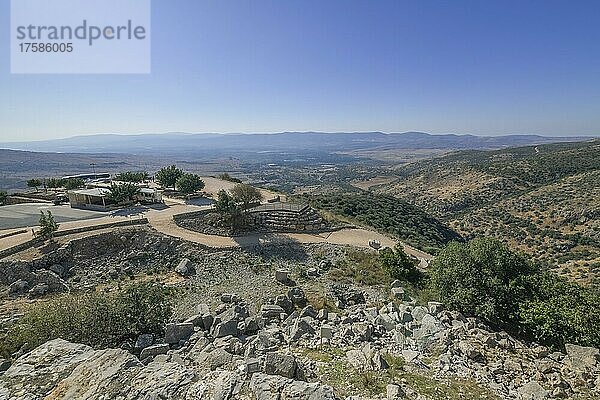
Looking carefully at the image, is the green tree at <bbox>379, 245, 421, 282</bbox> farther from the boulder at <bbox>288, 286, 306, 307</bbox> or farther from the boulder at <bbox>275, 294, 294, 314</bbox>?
the boulder at <bbox>275, 294, 294, 314</bbox>

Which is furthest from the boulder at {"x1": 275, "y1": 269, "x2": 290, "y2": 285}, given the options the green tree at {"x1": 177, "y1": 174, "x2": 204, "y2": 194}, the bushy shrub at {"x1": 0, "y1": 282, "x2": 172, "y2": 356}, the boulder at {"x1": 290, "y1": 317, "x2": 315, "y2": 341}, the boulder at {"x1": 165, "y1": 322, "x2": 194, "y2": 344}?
the green tree at {"x1": 177, "y1": 174, "x2": 204, "y2": 194}

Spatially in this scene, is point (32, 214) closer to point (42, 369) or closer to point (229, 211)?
point (229, 211)

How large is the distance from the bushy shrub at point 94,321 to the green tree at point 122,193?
60.2 feet

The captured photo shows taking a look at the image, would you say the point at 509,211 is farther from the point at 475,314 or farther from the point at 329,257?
the point at 475,314

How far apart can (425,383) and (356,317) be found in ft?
17.9

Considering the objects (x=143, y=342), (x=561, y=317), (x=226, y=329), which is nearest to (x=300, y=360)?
(x=226, y=329)

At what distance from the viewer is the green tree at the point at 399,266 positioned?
20641mm

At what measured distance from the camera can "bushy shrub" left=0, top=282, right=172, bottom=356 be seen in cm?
1230

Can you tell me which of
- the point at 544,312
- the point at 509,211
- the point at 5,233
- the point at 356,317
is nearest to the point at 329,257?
the point at 356,317

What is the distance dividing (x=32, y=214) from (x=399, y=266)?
97.1 ft

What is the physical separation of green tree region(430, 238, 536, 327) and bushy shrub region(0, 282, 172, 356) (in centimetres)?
1236

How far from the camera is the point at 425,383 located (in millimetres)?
9953

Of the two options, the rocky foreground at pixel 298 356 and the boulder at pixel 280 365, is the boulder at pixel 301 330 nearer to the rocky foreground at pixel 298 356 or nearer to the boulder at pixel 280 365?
the rocky foreground at pixel 298 356

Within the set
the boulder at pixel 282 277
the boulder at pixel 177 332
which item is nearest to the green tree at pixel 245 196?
the boulder at pixel 282 277
